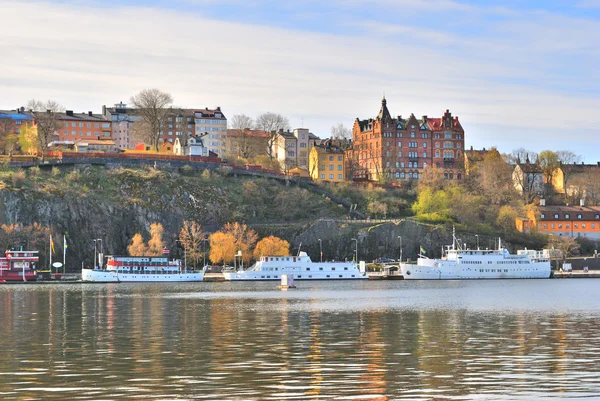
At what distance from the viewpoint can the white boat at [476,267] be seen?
141 meters

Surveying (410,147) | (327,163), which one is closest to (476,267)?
(410,147)

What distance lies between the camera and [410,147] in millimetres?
194250

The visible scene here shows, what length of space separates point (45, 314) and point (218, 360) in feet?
104

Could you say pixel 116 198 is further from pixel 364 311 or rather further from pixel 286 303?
pixel 364 311

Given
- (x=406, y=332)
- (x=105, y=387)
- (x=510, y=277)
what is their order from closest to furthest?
(x=105, y=387), (x=406, y=332), (x=510, y=277)

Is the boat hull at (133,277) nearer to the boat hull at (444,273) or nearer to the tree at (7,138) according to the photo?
the boat hull at (444,273)

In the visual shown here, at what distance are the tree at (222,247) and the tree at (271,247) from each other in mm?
4052

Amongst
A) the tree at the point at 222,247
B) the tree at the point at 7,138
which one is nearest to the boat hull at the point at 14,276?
the tree at the point at 222,247

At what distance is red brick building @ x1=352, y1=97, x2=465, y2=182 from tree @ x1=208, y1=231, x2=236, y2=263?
170ft

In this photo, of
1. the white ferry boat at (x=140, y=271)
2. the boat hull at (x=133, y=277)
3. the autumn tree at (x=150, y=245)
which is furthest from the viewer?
the autumn tree at (x=150, y=245)

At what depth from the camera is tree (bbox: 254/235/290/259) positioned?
14725cm

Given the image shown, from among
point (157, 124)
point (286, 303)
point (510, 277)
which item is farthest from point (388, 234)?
point (286, 303)

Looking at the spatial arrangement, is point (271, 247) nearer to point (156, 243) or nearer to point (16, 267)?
point (156, 243)

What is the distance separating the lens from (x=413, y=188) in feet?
598
